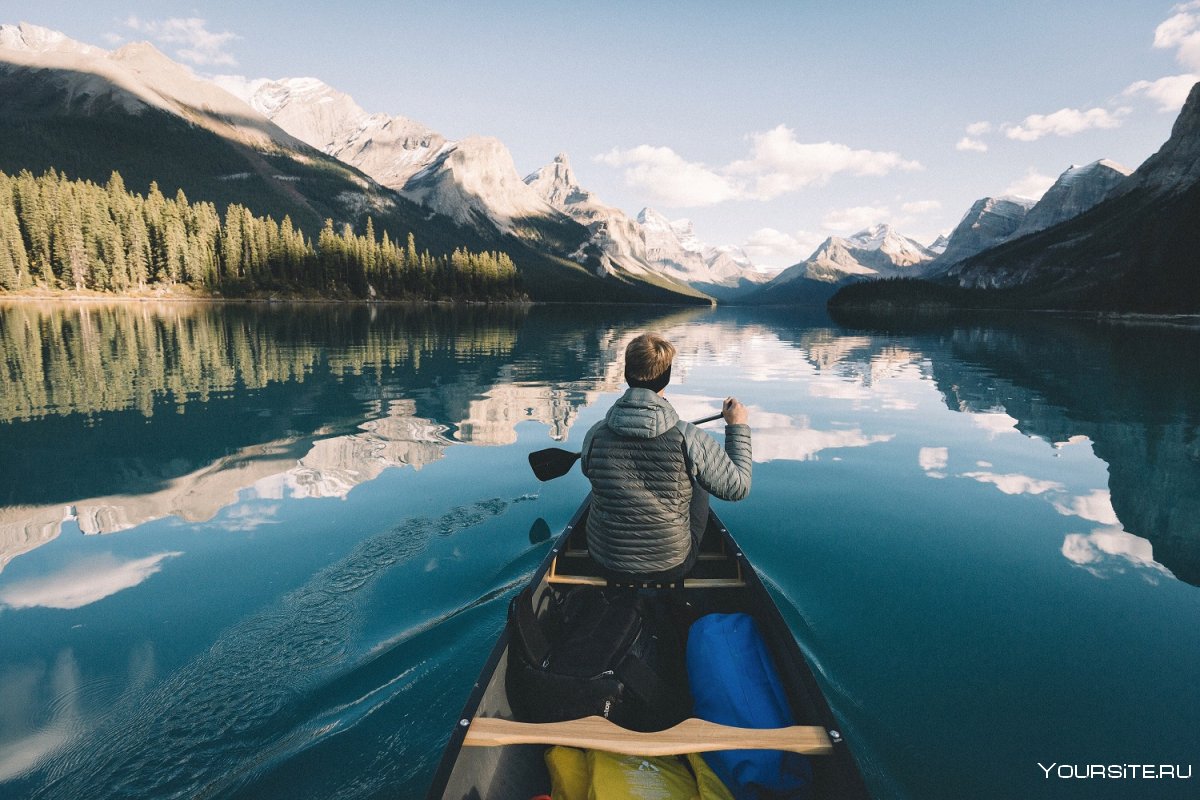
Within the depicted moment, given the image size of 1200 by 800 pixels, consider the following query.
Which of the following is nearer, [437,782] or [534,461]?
[437,782]

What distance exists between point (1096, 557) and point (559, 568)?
10454mm

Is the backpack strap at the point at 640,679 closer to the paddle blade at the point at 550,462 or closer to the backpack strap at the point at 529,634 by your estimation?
the backpack strap at the point at 529,634

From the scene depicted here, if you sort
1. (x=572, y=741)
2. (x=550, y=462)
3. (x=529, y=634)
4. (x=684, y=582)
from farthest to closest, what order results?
1. (x=550, y=462)
2. (x=684, y=582)
3. (x=529, y=634)
4. (x=572, y=741)

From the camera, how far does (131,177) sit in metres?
194

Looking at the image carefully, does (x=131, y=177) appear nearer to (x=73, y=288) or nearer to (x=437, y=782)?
(x=73, y=288)

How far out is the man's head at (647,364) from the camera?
6.01 meters

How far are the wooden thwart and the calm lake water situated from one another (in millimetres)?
1655

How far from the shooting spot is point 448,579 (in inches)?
362

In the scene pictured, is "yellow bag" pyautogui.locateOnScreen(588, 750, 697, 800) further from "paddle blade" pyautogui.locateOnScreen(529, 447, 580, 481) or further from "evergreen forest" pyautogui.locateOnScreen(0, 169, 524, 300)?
"evergreen forest" pyautogui.locateOnScreen(0, 169, 524, 300)

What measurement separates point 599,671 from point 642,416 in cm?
247

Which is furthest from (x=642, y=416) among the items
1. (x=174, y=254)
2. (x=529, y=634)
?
(x=174, y=254)

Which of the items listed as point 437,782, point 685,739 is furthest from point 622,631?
point 437,782

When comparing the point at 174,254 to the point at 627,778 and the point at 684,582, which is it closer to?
the point at 684,582

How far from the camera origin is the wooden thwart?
4.15 metres
